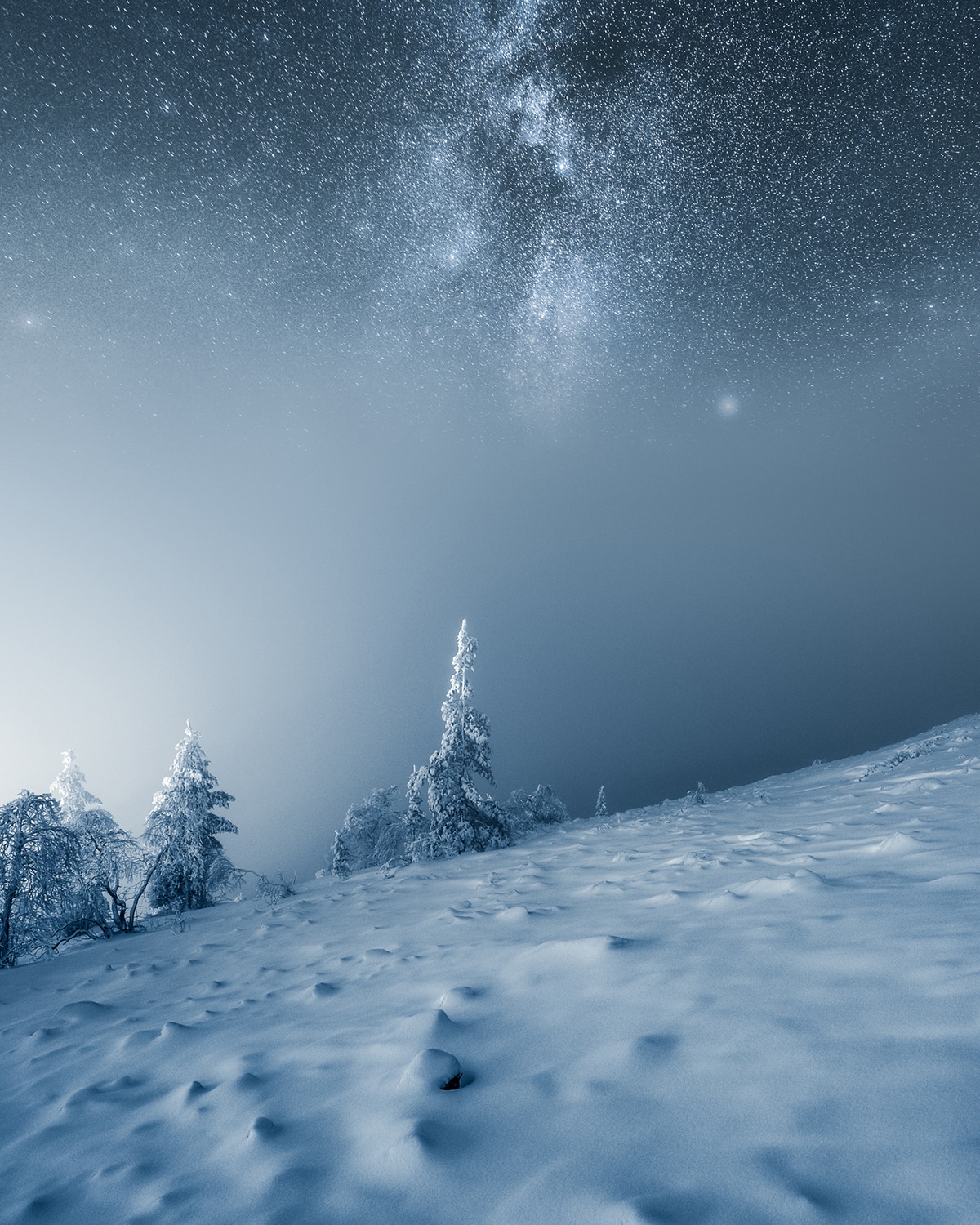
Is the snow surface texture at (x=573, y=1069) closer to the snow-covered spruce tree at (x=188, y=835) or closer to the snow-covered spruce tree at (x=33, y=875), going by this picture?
the snow-covered spruce tree at (x=33, y=875)

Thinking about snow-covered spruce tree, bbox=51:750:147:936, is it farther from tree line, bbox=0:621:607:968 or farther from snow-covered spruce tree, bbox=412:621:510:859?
snow-covered spruce tree, bbox=412:621:510:859

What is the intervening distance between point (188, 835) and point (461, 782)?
8.22 m

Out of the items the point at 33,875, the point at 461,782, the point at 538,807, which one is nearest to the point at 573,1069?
the point at 33,875

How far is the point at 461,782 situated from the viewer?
14773mm

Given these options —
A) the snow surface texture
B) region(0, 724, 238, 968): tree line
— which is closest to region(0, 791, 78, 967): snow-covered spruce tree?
region(0, 724, 238, 968): tree line

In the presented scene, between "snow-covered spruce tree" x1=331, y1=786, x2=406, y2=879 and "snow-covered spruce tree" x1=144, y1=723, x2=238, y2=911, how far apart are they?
130 inches

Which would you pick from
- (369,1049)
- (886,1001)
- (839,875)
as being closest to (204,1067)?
(369,1049)

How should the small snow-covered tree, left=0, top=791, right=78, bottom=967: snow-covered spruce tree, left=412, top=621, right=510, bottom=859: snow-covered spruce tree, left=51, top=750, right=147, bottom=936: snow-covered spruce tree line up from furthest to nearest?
the small snow-covered tree → left=412, top=621, right=510, bottom=859: snow-covered spruce tree → left=51, top=750, right=147, bottom=936: snow-covered spruce tree → left=0, top=791, right=78, bottom=967: snow-covered spruce tree

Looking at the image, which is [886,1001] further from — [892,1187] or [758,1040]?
[892,1187]

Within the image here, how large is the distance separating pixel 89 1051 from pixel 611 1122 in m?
4.47

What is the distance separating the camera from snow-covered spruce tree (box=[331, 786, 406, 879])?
17.0 m

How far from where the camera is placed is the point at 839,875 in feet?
14.9

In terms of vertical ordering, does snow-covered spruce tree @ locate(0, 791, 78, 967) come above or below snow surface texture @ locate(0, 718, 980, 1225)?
above

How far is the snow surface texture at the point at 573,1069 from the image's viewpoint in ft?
5.76
